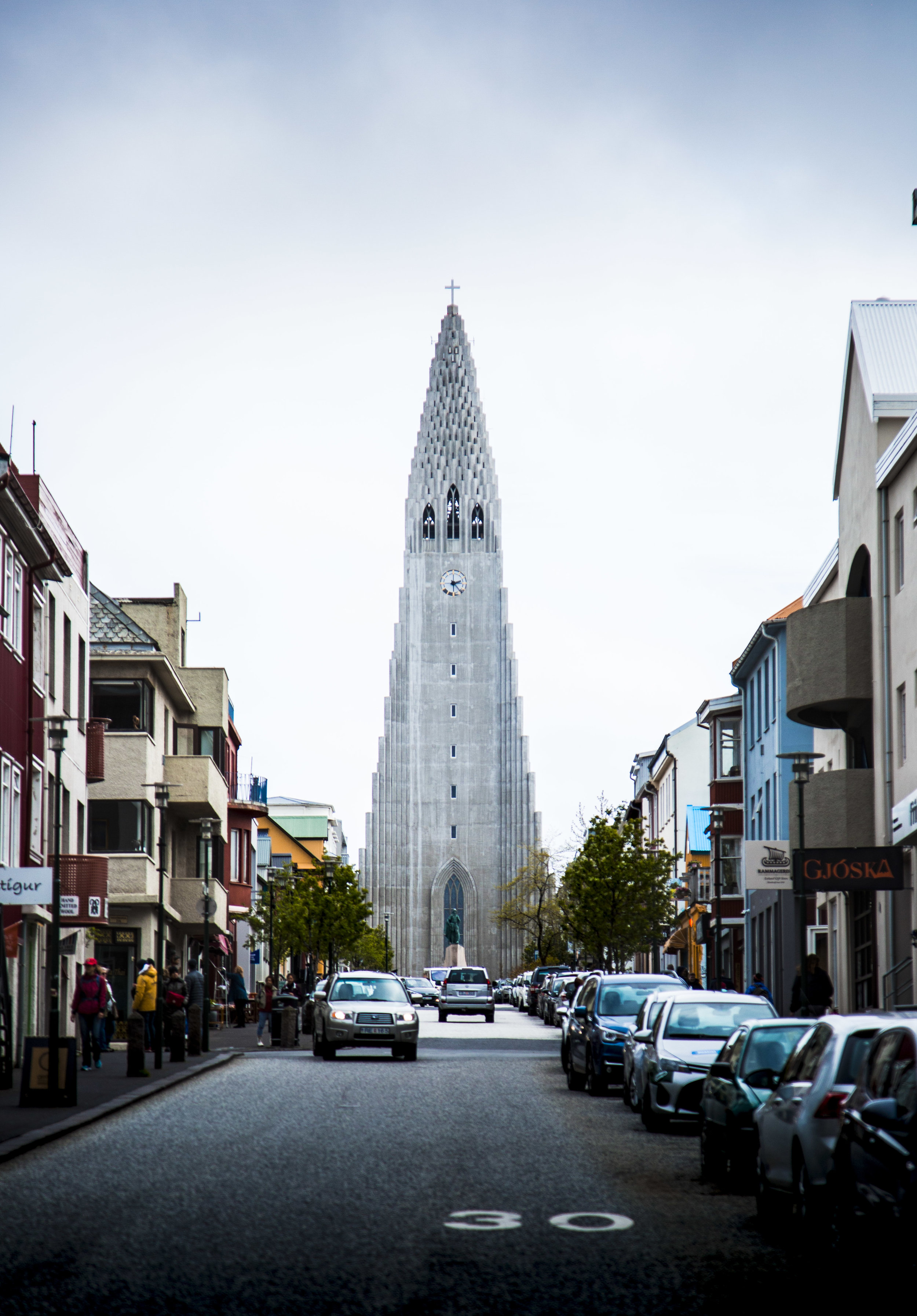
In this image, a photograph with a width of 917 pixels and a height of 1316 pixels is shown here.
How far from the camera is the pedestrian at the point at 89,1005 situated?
31.7 m

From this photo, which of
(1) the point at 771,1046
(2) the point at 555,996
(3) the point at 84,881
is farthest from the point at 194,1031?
(1) the point at 771,1046

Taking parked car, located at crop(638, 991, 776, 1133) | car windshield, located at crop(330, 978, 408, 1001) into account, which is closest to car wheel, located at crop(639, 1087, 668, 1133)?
parked car, located at crop(638, 991, 776, 1133)

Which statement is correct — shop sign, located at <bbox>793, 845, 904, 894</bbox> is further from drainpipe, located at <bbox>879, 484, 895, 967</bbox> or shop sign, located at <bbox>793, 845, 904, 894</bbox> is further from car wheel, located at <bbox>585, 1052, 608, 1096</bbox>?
car wheel, located at <bbox>585, 1052, 608, 1096</bbox>

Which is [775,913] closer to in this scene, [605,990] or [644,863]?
[644,863]

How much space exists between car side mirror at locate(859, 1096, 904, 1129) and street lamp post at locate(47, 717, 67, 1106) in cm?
1473

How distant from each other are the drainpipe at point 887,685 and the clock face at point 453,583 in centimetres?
10490

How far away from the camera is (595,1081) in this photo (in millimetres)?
25031

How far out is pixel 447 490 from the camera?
14300cm

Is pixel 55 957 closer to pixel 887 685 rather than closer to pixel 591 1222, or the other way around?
pixel 591 1222

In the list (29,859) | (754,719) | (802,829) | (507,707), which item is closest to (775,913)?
(754,719)

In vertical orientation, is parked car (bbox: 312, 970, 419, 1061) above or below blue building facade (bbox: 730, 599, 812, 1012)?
below

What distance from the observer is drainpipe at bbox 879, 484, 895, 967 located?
107 ft

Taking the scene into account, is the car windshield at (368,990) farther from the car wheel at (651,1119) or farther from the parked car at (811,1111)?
the parked car at (811,1111)

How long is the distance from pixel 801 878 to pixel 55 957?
11548 millimetres
